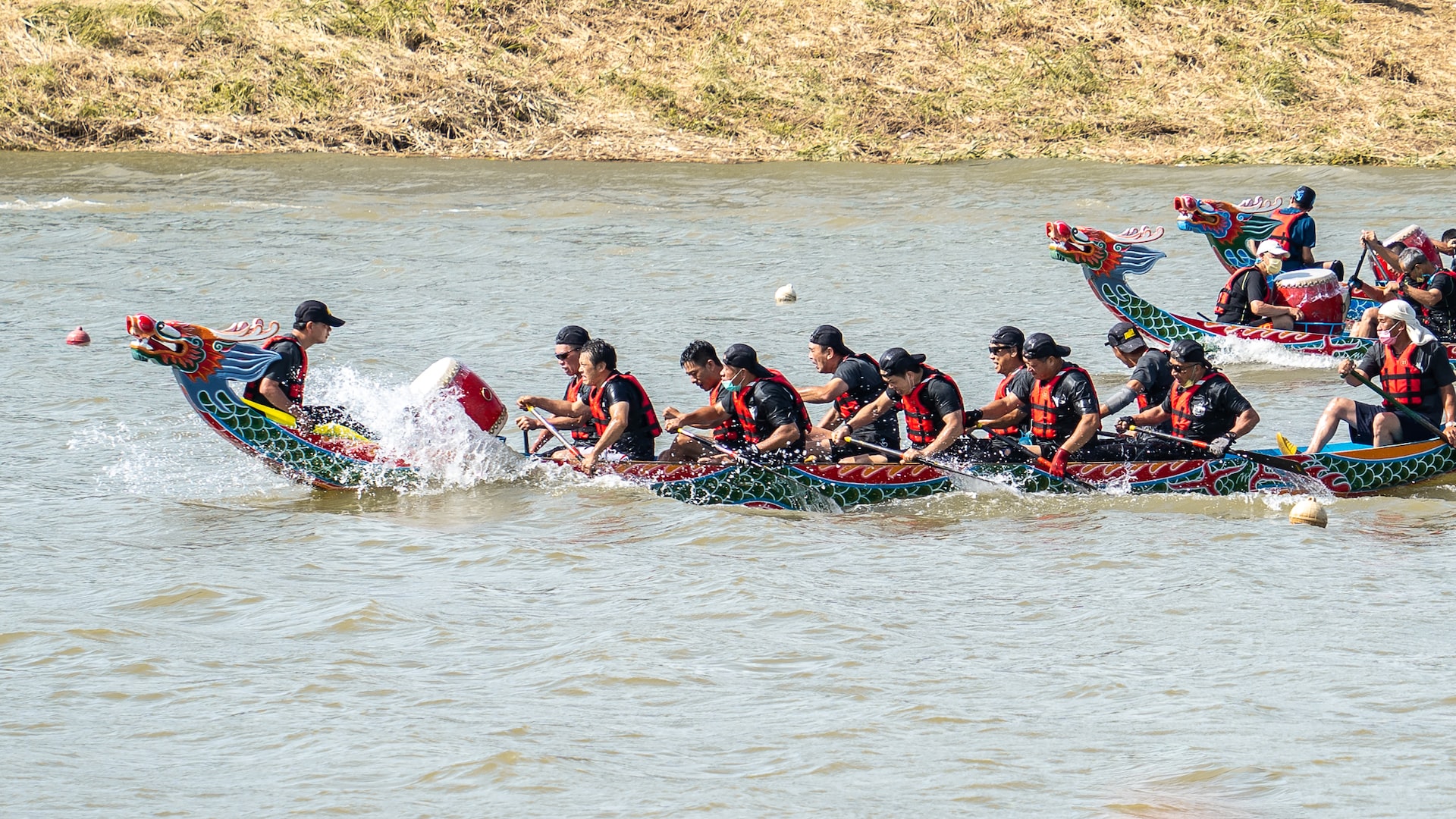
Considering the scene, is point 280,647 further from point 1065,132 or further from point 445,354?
point 1065,132

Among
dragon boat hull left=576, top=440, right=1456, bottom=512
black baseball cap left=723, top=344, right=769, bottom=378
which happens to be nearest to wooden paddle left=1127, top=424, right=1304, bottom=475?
dragon boat hull left=576, top=440, right=1456, bottom=512

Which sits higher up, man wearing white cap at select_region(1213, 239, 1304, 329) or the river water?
man wearing white cap at select_region(1213, 239, 1304, 329)

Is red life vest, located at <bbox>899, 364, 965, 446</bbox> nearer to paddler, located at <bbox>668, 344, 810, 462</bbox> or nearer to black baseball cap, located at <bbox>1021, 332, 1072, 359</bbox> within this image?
black baseball cap, located at <bbox>1021, 332, 1072, 359</bbox>

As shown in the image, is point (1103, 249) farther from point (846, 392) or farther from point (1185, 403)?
point (846, 392)

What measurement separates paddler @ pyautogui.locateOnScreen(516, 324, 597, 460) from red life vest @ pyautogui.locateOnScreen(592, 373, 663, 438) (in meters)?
0.15

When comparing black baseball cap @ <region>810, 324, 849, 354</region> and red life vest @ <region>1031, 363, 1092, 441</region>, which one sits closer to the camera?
red life vest @ <region>1031, 363, 1092, 441</region>

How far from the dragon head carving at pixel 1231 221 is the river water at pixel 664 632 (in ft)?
5.26

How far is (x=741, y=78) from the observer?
2967 cm

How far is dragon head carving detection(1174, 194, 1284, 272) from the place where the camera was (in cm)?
1650

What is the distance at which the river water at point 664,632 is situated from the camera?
638 cm

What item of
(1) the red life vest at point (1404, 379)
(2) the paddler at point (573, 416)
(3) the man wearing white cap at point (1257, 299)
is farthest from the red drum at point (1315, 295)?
(2) the paddler at point (573, 416)

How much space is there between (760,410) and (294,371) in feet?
10.6

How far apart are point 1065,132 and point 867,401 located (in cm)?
1838

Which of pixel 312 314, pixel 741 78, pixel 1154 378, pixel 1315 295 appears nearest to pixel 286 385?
pixel 312 314
